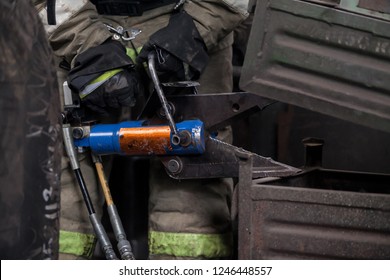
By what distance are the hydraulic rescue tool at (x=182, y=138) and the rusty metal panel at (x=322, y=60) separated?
8.4 inches

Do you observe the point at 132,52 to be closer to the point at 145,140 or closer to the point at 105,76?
the point at 105,76

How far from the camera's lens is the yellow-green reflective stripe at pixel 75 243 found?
235cm

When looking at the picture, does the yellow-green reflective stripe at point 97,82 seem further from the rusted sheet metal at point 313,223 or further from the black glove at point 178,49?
the rusted sheet metal at point 313,223

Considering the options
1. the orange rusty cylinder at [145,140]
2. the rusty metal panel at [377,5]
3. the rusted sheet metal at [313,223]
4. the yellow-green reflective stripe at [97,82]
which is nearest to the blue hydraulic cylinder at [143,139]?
the orange rusty cylinder at [145,140]

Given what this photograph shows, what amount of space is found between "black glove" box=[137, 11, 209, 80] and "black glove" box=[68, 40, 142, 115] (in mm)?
70

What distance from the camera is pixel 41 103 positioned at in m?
1.15

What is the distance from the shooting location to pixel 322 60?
6.23ft

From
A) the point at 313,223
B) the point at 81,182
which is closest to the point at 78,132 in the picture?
the point at 81,182

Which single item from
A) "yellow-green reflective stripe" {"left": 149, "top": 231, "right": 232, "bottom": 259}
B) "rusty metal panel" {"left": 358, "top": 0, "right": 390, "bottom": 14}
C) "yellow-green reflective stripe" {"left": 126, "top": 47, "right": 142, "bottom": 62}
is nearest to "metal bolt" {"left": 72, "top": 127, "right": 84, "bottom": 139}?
"yellow-green reflective stripe" {"left": 126, "top": 47, "right": 142, "bottom": 62}

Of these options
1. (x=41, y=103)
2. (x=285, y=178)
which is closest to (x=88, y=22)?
(x=285, y=178)

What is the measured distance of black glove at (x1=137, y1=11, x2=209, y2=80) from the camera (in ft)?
7.09

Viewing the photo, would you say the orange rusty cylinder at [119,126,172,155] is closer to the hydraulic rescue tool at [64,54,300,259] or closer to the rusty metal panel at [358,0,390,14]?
the hydraulic rescue tool at [64,54,300,259]

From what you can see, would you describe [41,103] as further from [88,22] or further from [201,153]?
[88,22]

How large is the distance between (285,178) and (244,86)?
0.41 meters
